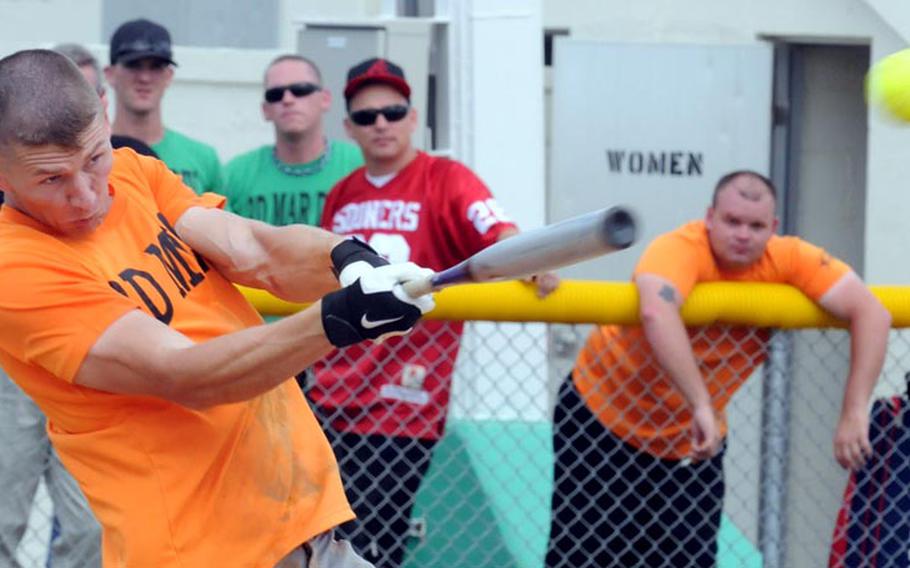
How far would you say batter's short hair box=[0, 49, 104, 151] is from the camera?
2902 millimetres

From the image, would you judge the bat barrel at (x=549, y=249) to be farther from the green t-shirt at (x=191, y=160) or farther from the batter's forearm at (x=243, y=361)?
the green t-shirt at (x=191, y=160)

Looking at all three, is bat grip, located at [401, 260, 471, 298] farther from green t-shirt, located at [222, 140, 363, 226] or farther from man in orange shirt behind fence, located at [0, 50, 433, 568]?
green t-shirt, located at [222, 140, 363, 226]

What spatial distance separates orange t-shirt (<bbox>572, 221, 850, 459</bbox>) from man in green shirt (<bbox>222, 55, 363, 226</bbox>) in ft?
4.33

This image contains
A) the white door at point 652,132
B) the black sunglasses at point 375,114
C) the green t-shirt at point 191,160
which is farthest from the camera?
the white door at point 652,132

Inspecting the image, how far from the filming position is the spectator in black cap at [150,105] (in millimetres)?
5621

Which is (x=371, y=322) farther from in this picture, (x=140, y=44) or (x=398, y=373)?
(x=140, y=44)

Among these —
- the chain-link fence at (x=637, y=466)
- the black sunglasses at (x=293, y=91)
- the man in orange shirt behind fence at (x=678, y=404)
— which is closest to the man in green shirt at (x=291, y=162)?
the black sunglasses at (x=293, y=91)

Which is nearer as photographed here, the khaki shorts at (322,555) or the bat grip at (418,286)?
the bat grip at (418,286)

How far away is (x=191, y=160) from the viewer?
5652 mm

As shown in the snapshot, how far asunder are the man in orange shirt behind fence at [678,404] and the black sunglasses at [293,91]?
1.54 metres

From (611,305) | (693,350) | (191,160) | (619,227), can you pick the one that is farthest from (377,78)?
(619,227)

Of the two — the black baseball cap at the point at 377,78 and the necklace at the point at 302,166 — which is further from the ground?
the black baseball cap at the point at 377,78

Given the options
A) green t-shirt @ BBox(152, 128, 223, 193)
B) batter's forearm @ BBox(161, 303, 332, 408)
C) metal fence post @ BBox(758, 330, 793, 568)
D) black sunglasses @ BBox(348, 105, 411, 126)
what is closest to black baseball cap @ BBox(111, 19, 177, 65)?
green t-shirt @ BBox(152, 128, 223, 193)

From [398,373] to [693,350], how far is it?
90cm
